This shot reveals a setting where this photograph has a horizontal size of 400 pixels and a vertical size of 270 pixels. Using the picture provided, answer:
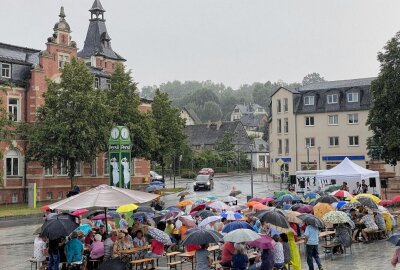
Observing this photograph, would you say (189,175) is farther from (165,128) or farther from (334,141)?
(165,128)

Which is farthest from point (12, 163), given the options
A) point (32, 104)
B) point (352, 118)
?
point (352, 118)

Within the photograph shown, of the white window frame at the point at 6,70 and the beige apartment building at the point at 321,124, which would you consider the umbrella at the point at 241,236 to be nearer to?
the white window frame at the point at 6,70

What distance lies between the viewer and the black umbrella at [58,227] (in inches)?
601

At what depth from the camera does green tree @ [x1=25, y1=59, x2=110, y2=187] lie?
1606 inches

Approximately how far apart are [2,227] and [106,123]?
1447cm

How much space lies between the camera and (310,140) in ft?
234

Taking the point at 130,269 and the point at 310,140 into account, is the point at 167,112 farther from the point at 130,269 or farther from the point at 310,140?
the point at 130,269

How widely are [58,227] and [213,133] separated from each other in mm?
98536

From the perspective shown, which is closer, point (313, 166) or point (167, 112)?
point (167, 112)

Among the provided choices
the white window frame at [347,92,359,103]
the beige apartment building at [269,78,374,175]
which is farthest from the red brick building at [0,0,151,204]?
the white window frame at [347,92,359,103]

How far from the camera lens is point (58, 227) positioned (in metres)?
15.4

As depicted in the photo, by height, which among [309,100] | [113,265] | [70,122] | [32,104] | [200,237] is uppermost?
[309,100]

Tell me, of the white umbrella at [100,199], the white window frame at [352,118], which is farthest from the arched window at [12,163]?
the white window frame at [352,118]

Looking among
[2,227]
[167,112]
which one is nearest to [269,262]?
[2,227]
